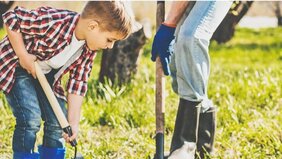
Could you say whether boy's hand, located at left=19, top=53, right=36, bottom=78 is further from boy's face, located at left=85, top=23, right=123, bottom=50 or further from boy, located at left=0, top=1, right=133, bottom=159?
boy's face, located at left=85, top=23, right=123, bottom=50

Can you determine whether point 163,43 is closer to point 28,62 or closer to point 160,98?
point 160,98

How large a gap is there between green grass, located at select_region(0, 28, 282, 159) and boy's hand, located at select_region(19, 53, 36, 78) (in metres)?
0.88

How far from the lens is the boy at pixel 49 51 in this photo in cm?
288

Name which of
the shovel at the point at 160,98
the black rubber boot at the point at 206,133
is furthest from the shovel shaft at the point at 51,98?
the black rubber boot at the point at 206,133

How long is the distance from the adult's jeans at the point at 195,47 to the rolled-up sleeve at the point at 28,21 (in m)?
0.76

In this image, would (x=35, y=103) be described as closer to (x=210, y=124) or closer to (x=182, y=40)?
(x=182, y=40)

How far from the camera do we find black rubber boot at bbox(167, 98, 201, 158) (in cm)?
338

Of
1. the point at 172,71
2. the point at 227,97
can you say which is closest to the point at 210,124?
the point at 172,71

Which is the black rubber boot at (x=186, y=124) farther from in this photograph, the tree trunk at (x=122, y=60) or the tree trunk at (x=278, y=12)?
the tree trunk at (x=278, y=12)

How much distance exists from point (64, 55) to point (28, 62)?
21 centimetres

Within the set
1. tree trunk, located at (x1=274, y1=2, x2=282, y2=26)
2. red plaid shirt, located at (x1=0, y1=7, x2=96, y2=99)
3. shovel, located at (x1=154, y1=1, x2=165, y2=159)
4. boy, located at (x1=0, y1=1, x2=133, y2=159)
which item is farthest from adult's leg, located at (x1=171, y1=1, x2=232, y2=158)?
tree trunk, located at (x1=274, y1=2, x2=282, y2=26)

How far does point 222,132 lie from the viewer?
163 inches

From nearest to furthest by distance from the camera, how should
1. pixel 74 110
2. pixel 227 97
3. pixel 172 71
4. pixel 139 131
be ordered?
pixel 74 110, pixel 172 71, pixel 139 131, pixel 227 97

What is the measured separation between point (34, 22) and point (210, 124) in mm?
1281
